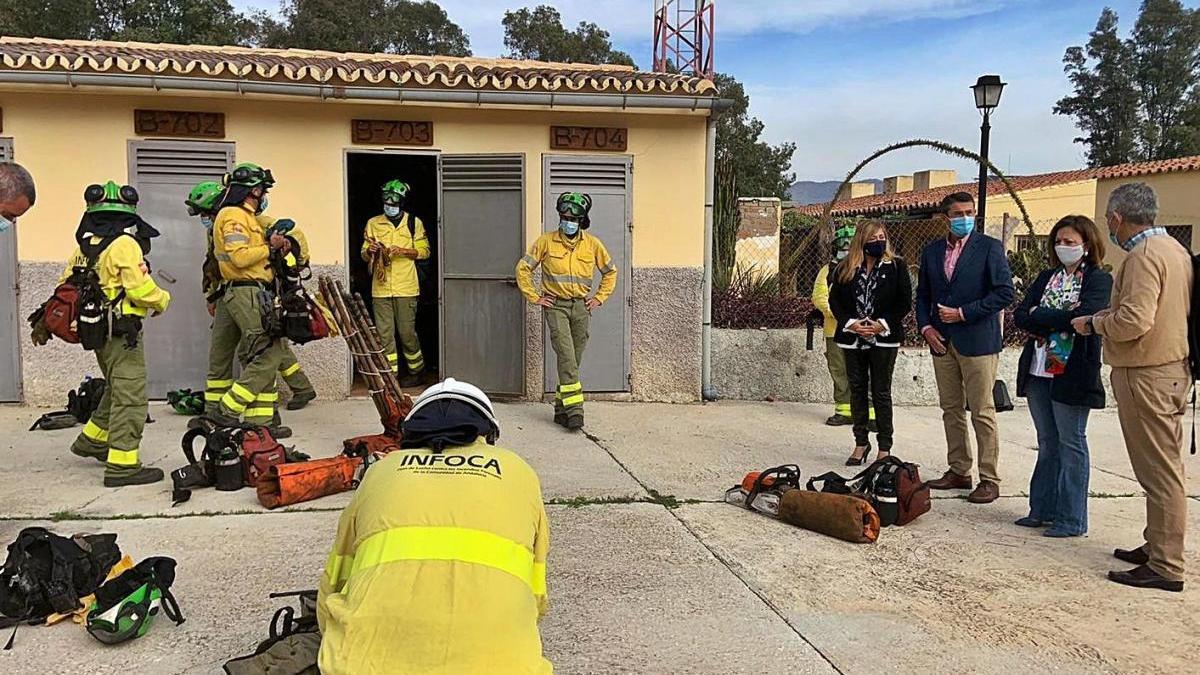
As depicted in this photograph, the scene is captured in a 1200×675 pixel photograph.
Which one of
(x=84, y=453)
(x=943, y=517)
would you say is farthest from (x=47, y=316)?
(x=943, y=517)

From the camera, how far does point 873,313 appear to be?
19.6 feet

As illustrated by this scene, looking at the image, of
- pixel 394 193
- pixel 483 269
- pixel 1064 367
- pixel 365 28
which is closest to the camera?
pixel 1064 367

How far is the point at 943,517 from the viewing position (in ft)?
17.1

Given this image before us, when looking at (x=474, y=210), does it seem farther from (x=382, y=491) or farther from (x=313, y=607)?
(x=382, y=491)

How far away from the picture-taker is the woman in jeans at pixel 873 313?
5961 mm

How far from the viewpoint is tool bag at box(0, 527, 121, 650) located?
3455mm

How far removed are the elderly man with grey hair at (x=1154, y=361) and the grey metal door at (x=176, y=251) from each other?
7.12 m

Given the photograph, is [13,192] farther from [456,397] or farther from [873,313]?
[873,313]

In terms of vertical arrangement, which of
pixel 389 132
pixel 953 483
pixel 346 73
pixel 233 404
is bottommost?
pixel 953 483

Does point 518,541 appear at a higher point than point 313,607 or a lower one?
higher

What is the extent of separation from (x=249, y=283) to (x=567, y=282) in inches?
99.9

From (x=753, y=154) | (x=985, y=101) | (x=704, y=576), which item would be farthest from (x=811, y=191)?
(x=704, y=576)

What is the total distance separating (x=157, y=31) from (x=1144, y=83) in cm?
4566

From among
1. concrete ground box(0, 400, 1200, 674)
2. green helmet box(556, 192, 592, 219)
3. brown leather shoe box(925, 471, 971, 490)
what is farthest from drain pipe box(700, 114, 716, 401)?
brown leather shoe box(925, 471, 971, 490)
